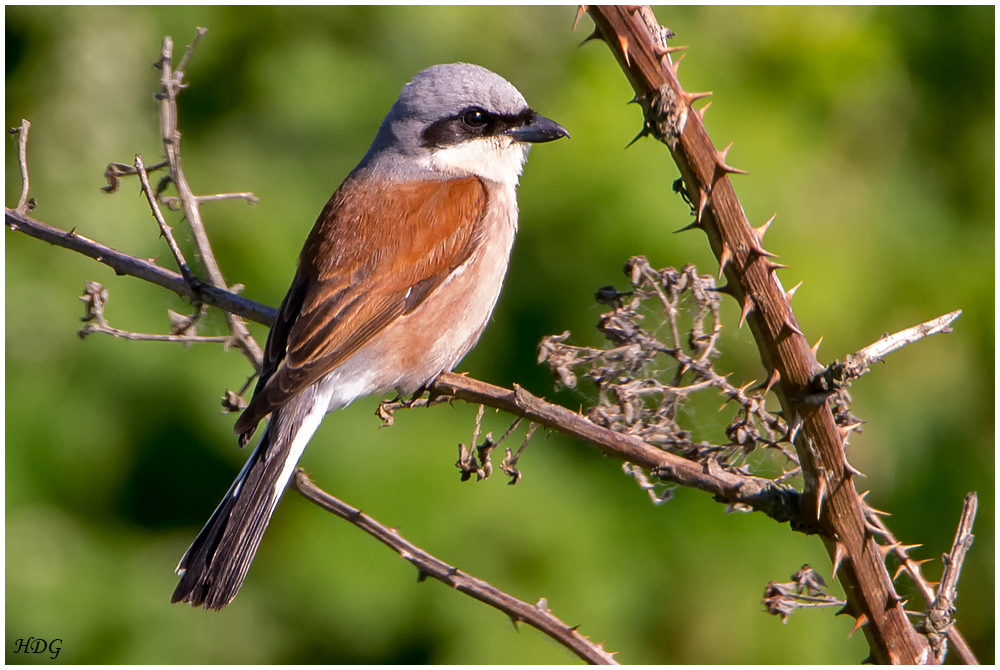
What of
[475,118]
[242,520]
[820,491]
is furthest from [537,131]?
[820,491]

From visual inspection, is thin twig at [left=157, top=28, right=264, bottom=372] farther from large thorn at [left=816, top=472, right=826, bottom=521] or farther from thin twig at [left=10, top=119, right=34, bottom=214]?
large thorn at [left=816, top=472, right=826, bottom=521]

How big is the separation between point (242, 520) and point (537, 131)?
1.50 meters

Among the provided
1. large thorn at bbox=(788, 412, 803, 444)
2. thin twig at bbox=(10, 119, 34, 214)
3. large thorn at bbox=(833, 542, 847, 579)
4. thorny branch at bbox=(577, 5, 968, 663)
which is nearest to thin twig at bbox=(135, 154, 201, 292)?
thin twig at bbox=(10, 119, 34, 214)

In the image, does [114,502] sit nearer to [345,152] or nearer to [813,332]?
[345,152]

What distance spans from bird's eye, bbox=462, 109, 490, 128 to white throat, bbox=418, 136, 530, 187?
49 millimetres

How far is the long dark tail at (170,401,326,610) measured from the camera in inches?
95.1

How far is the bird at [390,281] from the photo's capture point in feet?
8.48

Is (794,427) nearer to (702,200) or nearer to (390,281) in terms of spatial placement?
→ (702,200)

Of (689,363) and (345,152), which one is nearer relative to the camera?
(689,363)

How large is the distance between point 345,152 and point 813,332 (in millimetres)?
1904

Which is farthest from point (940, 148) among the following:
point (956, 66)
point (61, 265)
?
point (61, 265)

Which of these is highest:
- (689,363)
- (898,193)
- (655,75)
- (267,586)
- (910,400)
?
(898,193)

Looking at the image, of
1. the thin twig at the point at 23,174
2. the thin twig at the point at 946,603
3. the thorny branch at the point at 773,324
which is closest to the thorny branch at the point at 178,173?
the thin twig at the point at 23,174

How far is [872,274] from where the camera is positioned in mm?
3543
